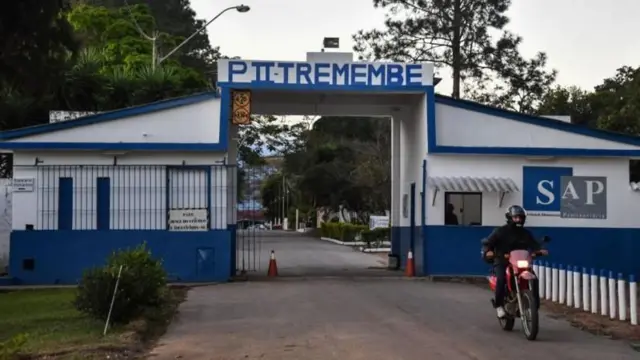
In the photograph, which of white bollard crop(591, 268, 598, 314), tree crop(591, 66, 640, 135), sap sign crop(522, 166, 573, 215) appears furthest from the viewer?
tree crop(591, 66, 640, 135)

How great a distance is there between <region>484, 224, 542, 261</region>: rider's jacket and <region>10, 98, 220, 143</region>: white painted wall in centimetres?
1234

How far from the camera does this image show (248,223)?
45.4 m

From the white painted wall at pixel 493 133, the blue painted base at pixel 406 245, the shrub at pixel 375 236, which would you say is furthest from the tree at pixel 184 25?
the white painted wall at pixel 493 133

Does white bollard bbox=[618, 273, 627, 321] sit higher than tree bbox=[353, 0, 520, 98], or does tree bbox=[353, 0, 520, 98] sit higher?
tree bbox=[353, 0, 520, 98]

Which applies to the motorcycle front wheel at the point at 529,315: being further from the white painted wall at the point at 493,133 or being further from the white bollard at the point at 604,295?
the white painted wall at the point at 493,133

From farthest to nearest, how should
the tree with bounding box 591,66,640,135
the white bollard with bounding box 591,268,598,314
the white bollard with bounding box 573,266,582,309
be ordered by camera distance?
the tree with bounding box 591,66,640,135
the white bollard with bounding box 573,266,582,309
the white bollard with bounding box 591,268,598,314

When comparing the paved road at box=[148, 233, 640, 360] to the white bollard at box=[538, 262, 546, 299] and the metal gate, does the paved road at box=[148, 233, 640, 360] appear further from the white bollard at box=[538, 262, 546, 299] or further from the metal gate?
the metal gate

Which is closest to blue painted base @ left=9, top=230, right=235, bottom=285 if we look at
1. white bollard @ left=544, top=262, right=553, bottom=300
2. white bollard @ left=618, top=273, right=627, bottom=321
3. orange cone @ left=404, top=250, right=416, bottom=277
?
orange cone @ left=404, top=250, right=416, bottom=277

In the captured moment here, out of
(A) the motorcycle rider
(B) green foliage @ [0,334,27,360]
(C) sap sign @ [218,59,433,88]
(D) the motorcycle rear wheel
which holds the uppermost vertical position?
(C) sap sign @ [218,59,433,88]

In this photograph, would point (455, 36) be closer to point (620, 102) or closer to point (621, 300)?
point (620, 102)

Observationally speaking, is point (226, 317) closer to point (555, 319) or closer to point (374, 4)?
point (555, 319)

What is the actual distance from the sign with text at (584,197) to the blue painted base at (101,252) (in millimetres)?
9234

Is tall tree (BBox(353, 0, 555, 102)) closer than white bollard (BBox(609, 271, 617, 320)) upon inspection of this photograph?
No

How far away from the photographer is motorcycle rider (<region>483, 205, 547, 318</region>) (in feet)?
41.6
